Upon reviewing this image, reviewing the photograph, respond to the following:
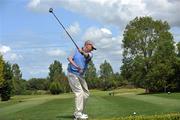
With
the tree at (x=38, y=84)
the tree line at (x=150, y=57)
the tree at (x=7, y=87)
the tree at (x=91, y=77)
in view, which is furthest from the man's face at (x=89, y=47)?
the tree at (x=38, y=84)

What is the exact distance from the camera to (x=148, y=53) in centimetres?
9625

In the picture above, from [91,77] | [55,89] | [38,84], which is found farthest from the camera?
[38,84]

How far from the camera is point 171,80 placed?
95.5 meters

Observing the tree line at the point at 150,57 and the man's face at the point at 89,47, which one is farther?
the tree line at the point at 150,57

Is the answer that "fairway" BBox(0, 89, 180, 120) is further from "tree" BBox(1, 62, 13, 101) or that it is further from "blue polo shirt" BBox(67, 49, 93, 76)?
"tree" BBox(1, 62, 13, 101)

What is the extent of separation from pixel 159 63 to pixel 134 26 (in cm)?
1083

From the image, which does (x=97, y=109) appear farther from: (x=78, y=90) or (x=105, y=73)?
(x=105, y=73)

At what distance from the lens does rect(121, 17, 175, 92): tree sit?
93562mm

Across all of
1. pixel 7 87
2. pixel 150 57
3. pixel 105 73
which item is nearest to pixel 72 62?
pixel 150 57

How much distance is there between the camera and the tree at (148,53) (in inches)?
3684

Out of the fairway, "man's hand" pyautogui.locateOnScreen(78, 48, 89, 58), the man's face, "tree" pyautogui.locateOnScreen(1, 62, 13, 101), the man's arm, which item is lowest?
the fairway

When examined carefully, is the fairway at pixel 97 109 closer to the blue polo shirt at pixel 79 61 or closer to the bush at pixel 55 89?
the blue polo shirt at pixel 79 61

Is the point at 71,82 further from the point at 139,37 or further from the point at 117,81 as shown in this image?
the point at 117,81

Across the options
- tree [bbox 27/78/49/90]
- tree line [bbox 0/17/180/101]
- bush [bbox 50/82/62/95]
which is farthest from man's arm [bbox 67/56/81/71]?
tree [bbox 27/78/49/90]
